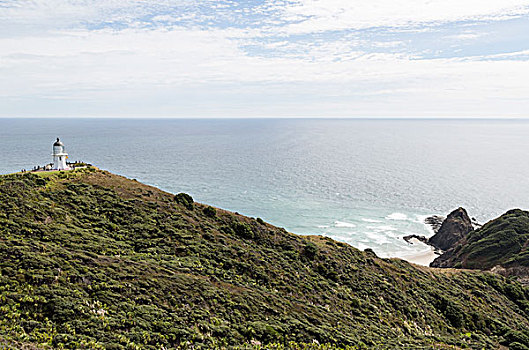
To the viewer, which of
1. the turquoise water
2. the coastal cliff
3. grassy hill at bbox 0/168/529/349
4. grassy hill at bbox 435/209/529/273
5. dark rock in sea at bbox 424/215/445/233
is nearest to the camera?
grassy hill at bbox 0/168/529/349

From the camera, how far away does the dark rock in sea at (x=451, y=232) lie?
269 feet

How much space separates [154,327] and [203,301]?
5.15 meters

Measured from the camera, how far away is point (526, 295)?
50.4 metres

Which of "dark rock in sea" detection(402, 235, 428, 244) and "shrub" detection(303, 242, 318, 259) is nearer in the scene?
"shrub" detection(303, 242, 318, 259)

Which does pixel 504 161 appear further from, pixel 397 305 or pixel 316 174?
pixel 397 305

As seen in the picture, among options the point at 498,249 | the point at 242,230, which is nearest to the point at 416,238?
the point at 498,249

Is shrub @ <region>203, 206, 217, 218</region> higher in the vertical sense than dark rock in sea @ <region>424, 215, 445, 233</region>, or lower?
higher

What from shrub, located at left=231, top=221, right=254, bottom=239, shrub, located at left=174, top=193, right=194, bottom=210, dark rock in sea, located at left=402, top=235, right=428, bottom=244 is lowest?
dark rock in sea, located at left=402, top=235, right=428, bottom=244

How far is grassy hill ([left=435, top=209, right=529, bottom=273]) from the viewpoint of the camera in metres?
61.6

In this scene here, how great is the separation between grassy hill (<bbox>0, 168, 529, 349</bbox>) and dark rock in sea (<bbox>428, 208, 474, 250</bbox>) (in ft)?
101

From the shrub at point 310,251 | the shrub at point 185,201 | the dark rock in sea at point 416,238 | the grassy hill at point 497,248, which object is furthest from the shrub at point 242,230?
the dark rock in sea at point 416,238

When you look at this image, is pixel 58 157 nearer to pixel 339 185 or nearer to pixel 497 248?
pixel 497 248

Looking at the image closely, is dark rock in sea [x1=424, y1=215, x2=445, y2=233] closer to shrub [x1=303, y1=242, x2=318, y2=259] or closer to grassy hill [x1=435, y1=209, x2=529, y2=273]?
grassy hill [x1=435, y1=209, x2=529, y2=273]

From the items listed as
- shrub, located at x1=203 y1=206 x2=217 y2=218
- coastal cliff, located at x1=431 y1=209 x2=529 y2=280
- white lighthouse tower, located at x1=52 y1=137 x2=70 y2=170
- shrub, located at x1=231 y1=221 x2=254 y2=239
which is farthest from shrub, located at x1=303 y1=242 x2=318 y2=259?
white lighthouse tower, located at x1=52 y1=137 x2=70 y2=170
